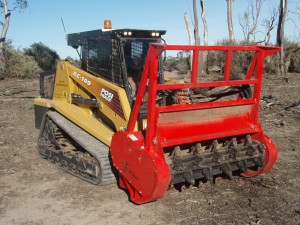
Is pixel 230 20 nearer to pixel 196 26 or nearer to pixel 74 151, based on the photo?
pixel 196 26

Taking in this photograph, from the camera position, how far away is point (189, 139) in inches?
159

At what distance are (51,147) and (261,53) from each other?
139 inches

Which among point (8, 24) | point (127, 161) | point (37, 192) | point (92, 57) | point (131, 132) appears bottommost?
point (37, 192)

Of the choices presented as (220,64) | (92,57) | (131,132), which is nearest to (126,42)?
(92,57)

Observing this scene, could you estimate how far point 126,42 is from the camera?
4.84 metres

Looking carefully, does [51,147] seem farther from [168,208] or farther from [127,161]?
[168,208]

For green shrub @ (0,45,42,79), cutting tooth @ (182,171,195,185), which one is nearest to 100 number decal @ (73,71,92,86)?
cutting tooth @ (182,171,195,185)

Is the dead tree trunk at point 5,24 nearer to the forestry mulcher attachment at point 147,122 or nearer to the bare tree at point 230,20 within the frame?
the bare tree at point 230,20

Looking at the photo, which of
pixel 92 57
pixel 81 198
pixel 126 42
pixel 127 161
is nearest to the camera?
pixel 127 161

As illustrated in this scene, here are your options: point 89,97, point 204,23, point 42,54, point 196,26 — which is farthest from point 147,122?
point 42,54

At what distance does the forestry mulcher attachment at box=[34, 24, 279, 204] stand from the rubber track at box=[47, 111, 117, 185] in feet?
0.04

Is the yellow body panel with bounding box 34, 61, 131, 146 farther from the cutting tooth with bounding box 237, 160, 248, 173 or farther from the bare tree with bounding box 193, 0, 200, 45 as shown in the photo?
the bare tree with bounding box 193, 0, 200, 45

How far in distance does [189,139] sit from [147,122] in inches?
21.3

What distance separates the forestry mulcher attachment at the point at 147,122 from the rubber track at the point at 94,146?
0.01 m
